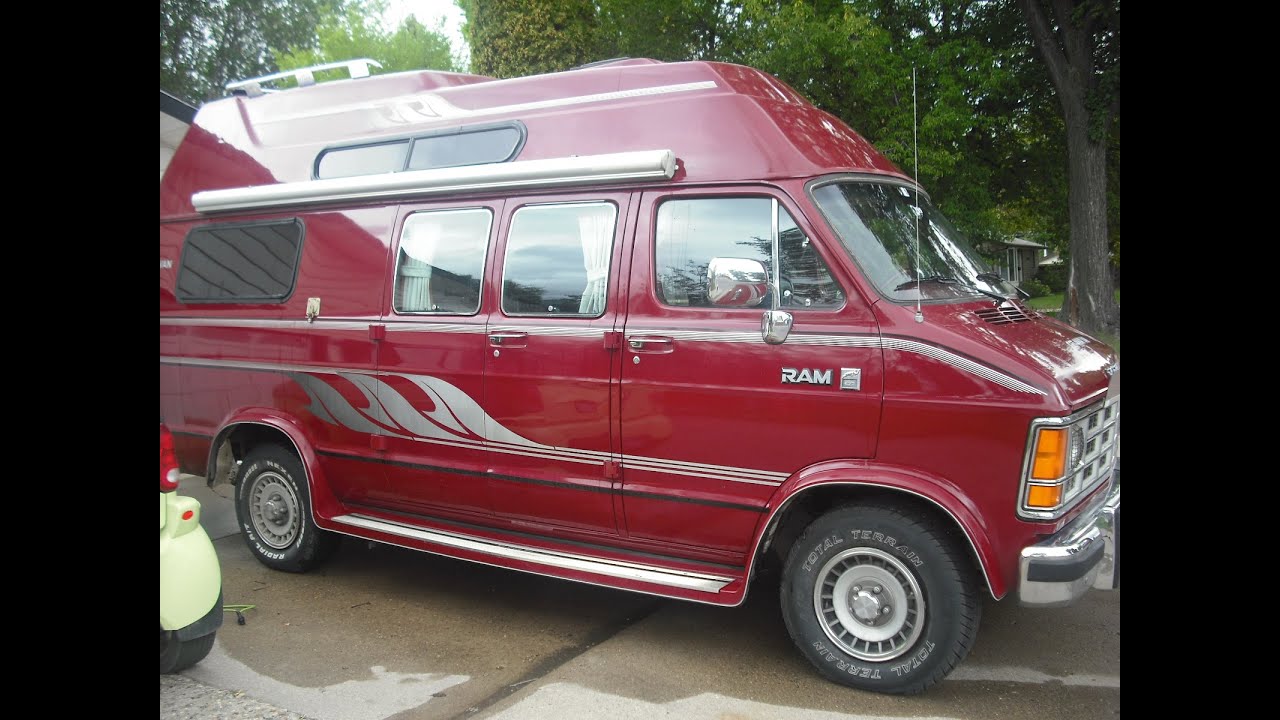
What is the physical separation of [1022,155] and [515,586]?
13057mm

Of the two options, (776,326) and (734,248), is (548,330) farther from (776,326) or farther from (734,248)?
(776,326)

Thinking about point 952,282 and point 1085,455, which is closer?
point 1085,455

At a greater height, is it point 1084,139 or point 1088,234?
point 1084,139

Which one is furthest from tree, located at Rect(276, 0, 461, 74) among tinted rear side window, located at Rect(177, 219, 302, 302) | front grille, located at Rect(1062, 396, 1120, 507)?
front grille, located at Rect(1062, 396, 1120, 507)

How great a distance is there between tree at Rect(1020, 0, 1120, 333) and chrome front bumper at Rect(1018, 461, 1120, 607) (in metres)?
9.89

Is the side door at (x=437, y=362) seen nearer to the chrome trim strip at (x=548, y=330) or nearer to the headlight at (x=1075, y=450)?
the chrome trim strip at (x=548, y=330)

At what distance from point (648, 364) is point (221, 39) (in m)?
21.4

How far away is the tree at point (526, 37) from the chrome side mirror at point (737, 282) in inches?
408

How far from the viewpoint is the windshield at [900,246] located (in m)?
4.55

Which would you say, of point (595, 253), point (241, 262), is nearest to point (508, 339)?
point (595, 253)

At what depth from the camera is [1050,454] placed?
4008 mm

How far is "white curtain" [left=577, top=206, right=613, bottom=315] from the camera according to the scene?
5070 millimetres

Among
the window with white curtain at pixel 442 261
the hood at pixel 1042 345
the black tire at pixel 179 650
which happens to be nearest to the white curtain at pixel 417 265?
the window with white curtain at pixel 442 261
